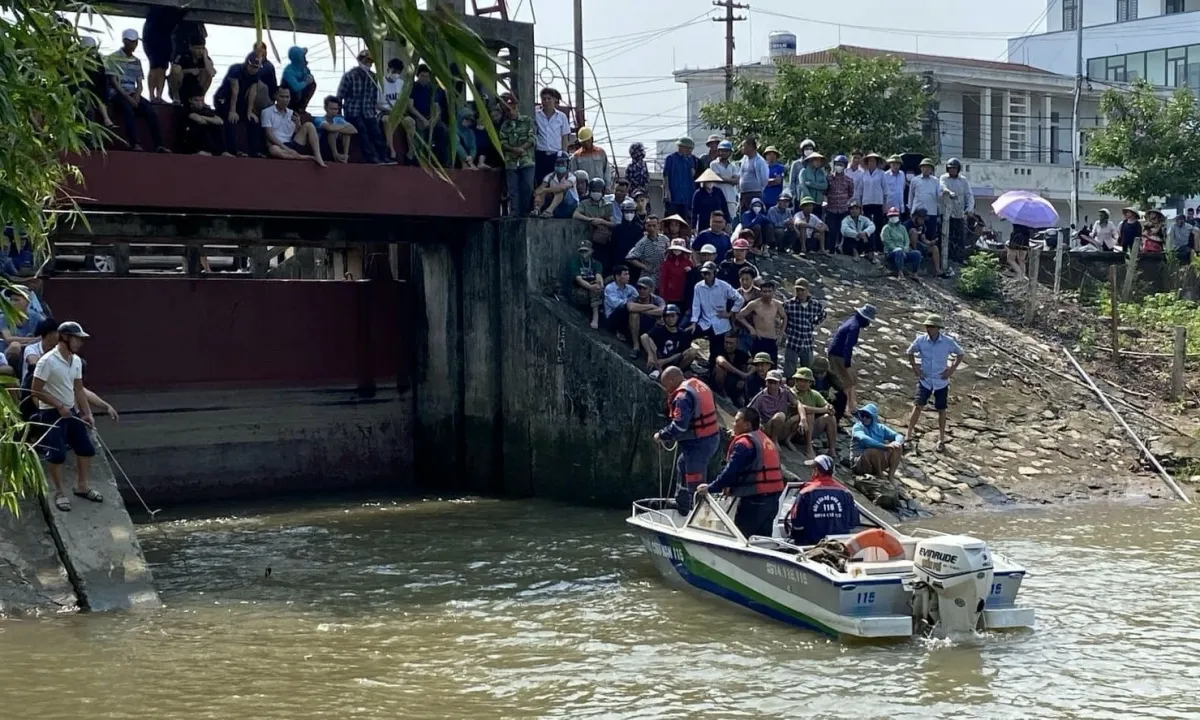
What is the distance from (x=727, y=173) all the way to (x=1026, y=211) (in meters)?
5.66

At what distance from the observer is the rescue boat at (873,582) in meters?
11.2

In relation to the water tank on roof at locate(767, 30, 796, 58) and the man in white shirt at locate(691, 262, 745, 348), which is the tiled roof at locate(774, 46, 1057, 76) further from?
the man in white shirt at locate(691, 262, 745, 348)

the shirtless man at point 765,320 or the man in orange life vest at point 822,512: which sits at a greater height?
the shirtless man at point 765,320

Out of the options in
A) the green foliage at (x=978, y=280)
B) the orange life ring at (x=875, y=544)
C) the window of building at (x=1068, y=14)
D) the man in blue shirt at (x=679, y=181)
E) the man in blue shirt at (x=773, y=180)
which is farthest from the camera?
the window of building at (x=1068, y=14)

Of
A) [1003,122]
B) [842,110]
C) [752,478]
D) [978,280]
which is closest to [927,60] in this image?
[1003,122]

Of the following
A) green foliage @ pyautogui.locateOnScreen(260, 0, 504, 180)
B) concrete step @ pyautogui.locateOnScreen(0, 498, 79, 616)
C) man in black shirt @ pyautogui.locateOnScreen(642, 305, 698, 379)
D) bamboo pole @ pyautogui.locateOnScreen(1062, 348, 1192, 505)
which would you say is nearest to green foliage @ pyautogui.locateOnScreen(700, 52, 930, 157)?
bamboo pole @ pyautogui.locateOnScreen(1062, 348, 1192, 505)

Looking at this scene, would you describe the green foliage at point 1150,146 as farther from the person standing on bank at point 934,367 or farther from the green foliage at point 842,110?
the person standing on bank at point 934,367

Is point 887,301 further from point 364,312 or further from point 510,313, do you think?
point 364,312

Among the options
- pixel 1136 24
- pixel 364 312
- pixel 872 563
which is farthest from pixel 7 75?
pixel 1136 24

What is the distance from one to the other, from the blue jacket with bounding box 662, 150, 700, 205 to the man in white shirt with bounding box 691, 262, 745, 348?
4.37m

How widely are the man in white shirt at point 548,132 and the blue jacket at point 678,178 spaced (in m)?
2.18

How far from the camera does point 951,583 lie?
11.2 m

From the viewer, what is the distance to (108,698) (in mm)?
10266

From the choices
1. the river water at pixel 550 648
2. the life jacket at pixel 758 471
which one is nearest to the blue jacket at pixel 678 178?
the river water at pixel 550 648
